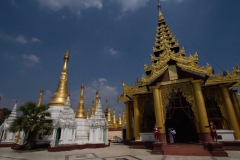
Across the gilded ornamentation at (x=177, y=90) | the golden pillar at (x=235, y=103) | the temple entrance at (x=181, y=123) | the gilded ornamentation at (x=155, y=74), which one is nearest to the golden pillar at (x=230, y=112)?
the golden pillar at (x=235, y=103)

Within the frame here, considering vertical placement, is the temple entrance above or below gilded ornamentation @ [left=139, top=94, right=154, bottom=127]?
below

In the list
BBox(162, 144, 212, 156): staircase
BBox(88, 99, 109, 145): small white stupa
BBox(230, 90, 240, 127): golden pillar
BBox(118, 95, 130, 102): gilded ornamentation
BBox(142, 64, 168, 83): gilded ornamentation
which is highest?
BBox(142, 64, 168, 83): gilded ornamentation

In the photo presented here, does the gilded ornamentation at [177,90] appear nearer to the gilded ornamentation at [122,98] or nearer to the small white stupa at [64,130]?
the gilded ornamentation at [122,98]

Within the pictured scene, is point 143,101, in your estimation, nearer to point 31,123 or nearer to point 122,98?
point 122,98

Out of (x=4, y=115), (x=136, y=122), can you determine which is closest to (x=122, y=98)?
(x=136, y=122)

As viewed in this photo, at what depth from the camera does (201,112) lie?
10477 mm

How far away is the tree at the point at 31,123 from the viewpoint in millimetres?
13039

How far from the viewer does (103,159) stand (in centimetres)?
829

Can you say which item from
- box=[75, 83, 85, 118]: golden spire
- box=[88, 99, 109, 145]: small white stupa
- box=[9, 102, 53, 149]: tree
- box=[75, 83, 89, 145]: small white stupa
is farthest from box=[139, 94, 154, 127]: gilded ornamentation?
box=[75, 83, 85, 118]: golden spire

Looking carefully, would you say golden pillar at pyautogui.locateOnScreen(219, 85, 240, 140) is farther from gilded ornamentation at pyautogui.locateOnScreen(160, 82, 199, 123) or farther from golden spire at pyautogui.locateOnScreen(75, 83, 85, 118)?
golden spire at pyautogui.locateOnScreen(75, 83, 85, 118)

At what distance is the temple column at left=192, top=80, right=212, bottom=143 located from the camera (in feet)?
32.2

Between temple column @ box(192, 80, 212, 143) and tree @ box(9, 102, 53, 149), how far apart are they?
12.9m

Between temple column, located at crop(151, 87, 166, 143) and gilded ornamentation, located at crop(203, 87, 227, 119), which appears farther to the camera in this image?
gilded ornamentation, located at crop(203, 87, 227, 119)

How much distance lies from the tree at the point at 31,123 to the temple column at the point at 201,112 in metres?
12.9
